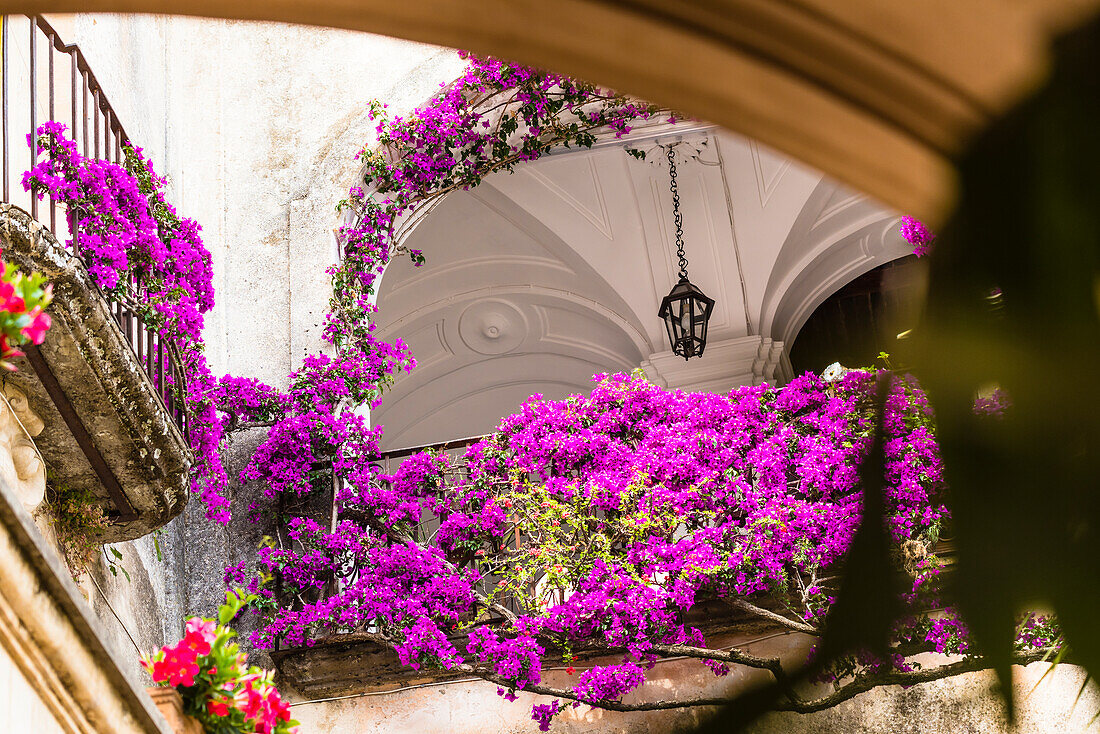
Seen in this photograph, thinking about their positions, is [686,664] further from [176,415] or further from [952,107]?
[952,107]

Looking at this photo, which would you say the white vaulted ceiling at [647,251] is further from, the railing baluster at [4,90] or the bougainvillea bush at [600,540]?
the railing baluster at [4,90]

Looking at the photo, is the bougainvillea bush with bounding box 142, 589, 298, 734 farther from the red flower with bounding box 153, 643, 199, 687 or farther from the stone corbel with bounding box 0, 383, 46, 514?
the stone corbel with bounding box 0, 383, 46, 514

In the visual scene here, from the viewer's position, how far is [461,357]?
41.7 ft

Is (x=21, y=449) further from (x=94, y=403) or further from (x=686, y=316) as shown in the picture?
(x=686, y=316)

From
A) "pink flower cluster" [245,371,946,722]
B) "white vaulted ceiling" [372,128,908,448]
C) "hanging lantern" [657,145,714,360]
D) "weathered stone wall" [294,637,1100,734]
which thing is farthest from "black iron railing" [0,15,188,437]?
"white vaulted ceiling" [372,128,908,448]

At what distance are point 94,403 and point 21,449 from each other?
30 cm

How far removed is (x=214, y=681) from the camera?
4.25 metres

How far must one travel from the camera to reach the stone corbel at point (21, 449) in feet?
13.7

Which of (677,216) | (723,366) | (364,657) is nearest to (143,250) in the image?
(364,657)

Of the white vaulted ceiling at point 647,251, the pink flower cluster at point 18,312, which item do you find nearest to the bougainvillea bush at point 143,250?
the pink flower cluster at point 18,312

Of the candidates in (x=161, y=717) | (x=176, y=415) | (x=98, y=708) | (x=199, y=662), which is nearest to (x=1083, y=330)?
(x=98, y=708)

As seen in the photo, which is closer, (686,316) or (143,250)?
(143,250)

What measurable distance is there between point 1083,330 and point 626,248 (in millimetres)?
10520

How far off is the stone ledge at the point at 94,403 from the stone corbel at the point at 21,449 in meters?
0.05
